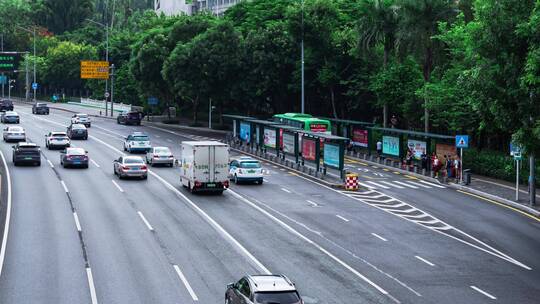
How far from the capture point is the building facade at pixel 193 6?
157750 millimetres

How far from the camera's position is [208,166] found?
4616cm

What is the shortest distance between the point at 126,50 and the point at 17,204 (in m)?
99.5

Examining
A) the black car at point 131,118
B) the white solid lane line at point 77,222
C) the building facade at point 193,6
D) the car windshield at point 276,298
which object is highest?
the building facade at point 193,6

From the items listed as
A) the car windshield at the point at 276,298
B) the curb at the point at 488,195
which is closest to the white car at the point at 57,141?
the curb at the point at 488,195

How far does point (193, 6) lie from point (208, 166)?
125 metres

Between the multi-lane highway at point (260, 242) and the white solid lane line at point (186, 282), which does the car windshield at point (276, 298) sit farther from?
the white solid lane line at point (186, 282)

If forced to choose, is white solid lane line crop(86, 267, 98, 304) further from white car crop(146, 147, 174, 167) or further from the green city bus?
the green city bus

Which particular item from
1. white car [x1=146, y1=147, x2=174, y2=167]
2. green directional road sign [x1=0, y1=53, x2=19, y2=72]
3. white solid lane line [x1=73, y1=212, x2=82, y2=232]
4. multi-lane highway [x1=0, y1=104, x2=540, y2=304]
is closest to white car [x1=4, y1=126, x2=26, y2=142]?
green directional road sign [x1=0, y1=53, x2=19, y2=72]

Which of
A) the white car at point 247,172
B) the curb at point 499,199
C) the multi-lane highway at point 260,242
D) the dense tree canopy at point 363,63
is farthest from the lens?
the white car at point 247,172

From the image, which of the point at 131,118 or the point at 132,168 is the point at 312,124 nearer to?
the point at 132,168

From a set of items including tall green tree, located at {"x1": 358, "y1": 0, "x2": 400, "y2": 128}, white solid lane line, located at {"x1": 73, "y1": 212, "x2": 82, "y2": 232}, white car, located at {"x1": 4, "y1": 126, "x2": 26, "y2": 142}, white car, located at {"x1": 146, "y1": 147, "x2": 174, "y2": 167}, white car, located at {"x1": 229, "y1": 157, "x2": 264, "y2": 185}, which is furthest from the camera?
tall green tree, located at {"x1": 358, "y1": 0, "x2": 400, "y2": 128}

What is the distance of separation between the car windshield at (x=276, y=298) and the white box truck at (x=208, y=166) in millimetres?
25356

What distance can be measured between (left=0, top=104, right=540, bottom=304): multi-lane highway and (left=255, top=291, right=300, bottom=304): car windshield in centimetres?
427

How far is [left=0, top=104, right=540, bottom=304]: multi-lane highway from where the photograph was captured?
26906 millimetres
